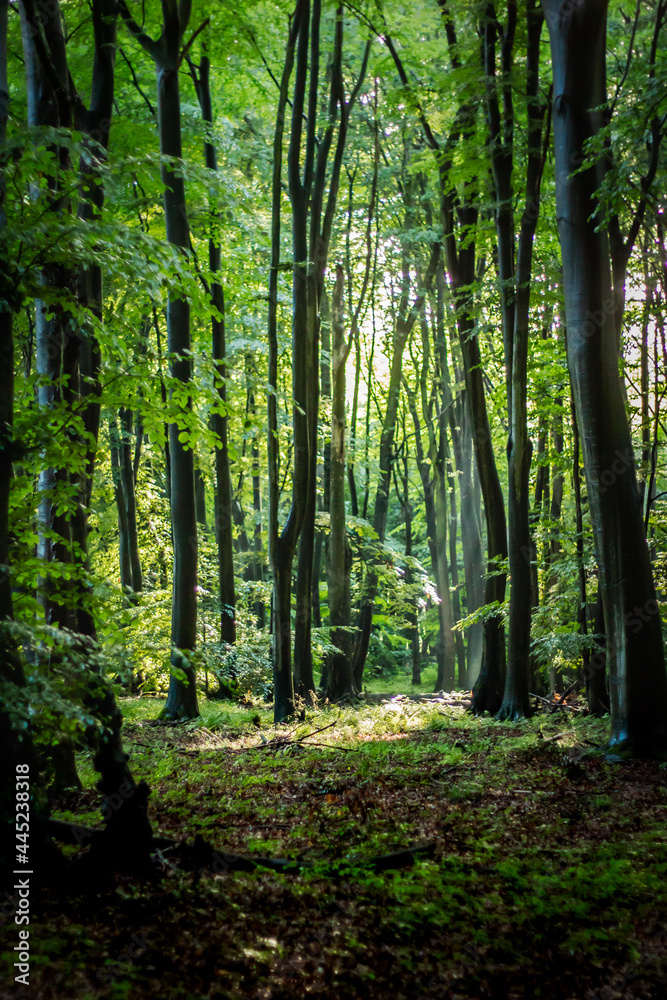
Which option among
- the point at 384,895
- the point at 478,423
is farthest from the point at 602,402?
the point at 384,895

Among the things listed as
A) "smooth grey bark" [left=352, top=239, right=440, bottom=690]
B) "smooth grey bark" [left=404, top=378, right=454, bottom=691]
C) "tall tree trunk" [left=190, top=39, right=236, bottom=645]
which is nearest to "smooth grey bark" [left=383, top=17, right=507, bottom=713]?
"tall tree trunk" [left=190, top=39, right=236, bottom=645]

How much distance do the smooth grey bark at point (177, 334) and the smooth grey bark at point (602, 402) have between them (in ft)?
16.8

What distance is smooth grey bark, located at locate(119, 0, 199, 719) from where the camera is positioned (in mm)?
9445

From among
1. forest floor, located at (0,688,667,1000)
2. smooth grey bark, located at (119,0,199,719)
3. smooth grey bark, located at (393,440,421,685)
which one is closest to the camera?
forest floor, located at (0,688,667,1000)

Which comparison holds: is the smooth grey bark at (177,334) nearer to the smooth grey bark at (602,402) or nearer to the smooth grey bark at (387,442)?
the smooth grey bark at (602,402)

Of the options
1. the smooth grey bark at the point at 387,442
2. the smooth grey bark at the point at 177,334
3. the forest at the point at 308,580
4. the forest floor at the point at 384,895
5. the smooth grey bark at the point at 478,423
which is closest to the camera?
the forest floor at the point at 384,895

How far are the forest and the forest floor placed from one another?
2cm

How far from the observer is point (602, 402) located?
706cm

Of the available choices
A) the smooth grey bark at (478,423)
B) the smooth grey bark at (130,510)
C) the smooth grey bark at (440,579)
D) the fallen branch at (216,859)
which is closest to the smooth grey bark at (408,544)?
the smooth grey bark at (440,579)

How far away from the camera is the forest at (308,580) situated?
327 centimetres

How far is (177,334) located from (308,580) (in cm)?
430

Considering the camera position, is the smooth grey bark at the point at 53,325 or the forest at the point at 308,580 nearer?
the forest at the point at 308,580

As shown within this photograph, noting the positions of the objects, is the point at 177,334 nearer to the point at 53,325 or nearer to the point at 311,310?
the point at 311,310

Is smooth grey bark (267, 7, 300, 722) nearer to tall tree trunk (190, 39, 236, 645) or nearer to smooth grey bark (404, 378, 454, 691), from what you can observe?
tall tree trunk (190, 39, 236, 645)
